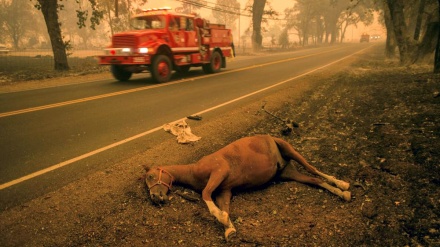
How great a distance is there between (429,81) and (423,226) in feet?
29.7

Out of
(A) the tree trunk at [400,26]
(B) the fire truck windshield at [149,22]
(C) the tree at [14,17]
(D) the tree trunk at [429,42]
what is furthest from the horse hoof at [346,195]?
(C) the tree at [14,17]

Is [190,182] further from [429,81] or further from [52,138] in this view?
[429,81]

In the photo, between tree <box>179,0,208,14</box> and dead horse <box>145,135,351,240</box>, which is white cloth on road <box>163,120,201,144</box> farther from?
tree <box>179,0,208,14</box>

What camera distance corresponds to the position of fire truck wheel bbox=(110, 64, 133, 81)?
1309 cm

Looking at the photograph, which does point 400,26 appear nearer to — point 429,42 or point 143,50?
point 429,42

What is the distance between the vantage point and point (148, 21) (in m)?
12.8

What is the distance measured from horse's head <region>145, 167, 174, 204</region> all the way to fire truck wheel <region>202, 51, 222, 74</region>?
12.4 m

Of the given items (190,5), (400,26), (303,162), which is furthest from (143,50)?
(190,5)

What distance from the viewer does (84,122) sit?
22.1 ft

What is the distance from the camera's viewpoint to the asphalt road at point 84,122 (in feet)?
14.1

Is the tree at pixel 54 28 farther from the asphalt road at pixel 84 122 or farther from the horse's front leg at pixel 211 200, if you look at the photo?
the horse's front leg at pixel 211 200

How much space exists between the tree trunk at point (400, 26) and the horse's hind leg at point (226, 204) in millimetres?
17282

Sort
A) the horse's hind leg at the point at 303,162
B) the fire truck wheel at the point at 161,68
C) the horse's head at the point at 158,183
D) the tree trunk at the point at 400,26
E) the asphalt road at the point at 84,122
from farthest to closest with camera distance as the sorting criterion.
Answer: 1. the tree trunk at the point at 400,26
2. the fire truck wheel at the point at 161,68
3. the asphalt road at the point at 84,122
4. the horse's hind leg at the point at 303,162
5. the horse's head at the point at 158,183

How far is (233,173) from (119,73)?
36.9ft
